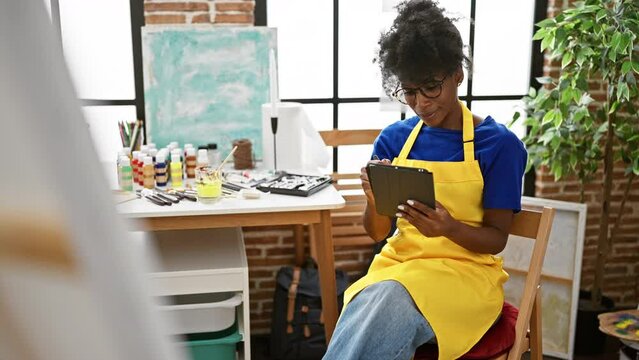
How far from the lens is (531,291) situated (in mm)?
1736

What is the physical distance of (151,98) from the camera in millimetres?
2881

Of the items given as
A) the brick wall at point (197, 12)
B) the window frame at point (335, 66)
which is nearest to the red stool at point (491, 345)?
the window frame at point (335, 66)

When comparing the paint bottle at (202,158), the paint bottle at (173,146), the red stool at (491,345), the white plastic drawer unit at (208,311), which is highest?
the paint bottle at (173,146)

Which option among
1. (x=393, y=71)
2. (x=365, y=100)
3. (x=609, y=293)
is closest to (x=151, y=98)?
(x=365, y=100)

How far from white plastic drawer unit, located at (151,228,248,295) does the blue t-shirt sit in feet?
2.71

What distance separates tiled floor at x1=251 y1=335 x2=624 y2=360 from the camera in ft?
9.71

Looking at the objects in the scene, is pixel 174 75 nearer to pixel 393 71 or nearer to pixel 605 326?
pixel 393 71

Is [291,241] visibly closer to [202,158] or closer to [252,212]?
[202,158]

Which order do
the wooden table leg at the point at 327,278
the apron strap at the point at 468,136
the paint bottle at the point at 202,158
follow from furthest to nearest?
the paint bottle at the point at 202,158 → the wooden table leg at the point at 327,278 → the apron strap at the point at 468,136

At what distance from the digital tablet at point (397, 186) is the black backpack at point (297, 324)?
1.07 metres

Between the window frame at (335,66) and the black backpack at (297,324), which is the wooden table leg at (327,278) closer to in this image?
the black backpack at (297,324)

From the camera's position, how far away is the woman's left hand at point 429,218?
171 cm

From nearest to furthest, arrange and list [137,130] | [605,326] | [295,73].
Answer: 1. [605,326]
2. [137,130]
3. [295,73]

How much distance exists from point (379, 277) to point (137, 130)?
1.43 metres
